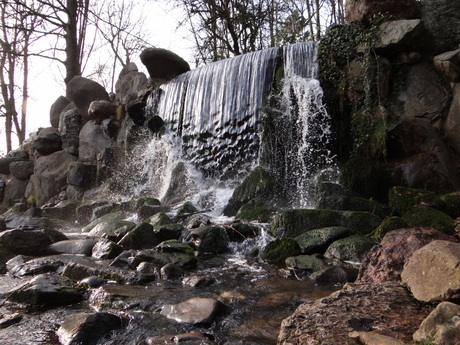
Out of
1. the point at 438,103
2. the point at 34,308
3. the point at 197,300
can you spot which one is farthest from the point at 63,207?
the point at 438,103

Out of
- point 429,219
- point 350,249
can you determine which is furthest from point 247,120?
point 350,249

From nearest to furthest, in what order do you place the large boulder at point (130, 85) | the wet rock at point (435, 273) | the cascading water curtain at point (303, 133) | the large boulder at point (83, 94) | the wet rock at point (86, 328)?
the wet rock at point (435, 273) < the wet rock at point (86, 328) < the cascading water curtain at point (303, 133) < the large boulder at point (130, 85) < the large boulder at point (83, 94)

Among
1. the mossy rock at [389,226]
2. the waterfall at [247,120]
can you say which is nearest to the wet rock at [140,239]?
the waterfall at [247,120]

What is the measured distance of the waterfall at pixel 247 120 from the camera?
7.95 metres

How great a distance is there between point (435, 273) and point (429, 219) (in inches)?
113

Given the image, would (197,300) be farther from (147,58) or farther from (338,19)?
(338,19)

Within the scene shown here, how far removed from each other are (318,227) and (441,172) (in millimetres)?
3010

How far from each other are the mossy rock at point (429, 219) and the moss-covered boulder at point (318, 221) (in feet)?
1.38

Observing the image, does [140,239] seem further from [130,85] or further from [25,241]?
[130,85]

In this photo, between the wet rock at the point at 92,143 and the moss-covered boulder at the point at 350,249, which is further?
the wet rock at the point at 92,143

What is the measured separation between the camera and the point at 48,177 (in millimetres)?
12883

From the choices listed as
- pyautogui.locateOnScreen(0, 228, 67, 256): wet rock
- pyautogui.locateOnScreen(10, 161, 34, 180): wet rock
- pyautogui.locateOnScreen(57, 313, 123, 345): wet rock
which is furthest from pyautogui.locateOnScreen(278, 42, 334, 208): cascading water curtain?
pyautogui.locateOnScreen(10, 161, 34, 180): wet rock

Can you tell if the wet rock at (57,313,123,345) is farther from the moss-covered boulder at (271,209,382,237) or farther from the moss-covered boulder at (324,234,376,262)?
the moss-covered boulder at (271,209,382,237)

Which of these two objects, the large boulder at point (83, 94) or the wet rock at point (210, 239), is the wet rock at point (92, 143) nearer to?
the large boulder at point (83, 94)
